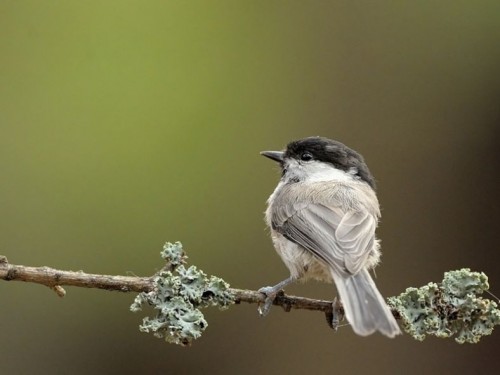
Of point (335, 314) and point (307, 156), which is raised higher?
point (307, 156)

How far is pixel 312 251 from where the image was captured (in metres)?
3.29

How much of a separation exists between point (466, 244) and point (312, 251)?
4.74 feet

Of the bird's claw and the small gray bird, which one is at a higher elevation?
the small gray bird

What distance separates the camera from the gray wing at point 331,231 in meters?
3.15

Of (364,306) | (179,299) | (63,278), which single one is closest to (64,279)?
(63,278)

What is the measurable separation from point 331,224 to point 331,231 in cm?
6

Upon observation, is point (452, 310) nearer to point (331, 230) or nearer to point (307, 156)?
point (331, 230)

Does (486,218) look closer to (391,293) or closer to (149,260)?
(391,293)

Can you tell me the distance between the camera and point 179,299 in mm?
2711

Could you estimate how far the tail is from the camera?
2.58 metres

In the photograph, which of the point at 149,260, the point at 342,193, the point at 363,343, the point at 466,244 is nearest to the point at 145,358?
the point at 149,260

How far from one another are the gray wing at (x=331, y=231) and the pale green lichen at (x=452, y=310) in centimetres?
33

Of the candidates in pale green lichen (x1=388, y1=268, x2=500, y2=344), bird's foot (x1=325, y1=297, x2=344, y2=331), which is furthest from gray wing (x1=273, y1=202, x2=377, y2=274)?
pale green lichen (x1=388, y1=268, x2=500, y2=344)

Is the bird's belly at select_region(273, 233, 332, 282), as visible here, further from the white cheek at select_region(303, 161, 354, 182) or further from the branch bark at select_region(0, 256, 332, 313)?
the branch bark at select_region(0, 256, 332, 313)
